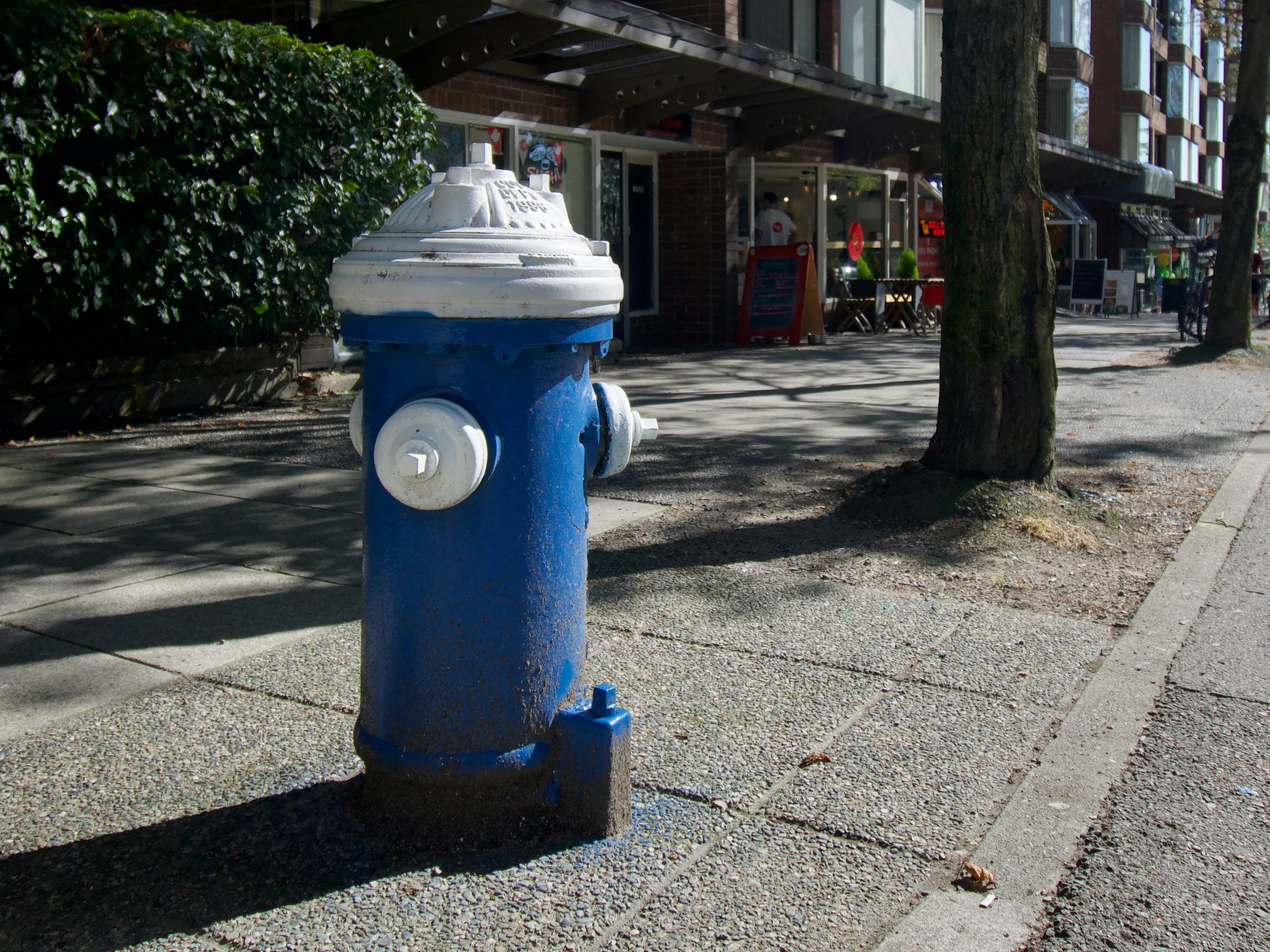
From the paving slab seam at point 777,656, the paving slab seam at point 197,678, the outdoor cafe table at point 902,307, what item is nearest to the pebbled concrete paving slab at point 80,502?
the paving slab seam at point 197,678

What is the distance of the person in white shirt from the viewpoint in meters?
18.1

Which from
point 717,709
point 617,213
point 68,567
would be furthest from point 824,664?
point 617,213

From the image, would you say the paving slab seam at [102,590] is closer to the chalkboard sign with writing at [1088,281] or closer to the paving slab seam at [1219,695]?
the paving slab seam at [1219,695]

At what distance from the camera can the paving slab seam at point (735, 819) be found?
→ 2.72 meters

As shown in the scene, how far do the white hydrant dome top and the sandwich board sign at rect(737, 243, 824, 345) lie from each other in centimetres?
1381

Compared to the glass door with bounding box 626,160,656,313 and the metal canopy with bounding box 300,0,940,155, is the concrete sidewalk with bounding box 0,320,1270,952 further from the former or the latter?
the glass door with bounding box 626,160,656,313

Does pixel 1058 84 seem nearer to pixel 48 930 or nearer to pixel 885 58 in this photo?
pixel 885 58

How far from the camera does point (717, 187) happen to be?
1673 centimetres

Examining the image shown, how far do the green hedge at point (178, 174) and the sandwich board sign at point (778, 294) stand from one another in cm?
736

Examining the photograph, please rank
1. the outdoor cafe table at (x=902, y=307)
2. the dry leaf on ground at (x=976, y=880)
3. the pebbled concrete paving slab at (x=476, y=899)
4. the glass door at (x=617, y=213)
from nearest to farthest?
A: the pebbled concrete paving slab at (x=476, y=899) < the dry leaf on ground at (x=976, y=880) < the glass door at (x=617, y=213) < the outdoor cafe table at (x=902, y=307)

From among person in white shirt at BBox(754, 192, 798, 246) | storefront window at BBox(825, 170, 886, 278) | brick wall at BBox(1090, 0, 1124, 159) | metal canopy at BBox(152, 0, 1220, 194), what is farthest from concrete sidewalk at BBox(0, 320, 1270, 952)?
brick wall at BBox(1090, 0, 1124, 159)

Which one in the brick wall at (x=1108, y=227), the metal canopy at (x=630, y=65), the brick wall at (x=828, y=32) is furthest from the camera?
the brick wall at (x=1108, y=227)

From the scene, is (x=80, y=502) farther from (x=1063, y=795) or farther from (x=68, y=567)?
(x=1063, y=795)

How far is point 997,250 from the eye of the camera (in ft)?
20.9
